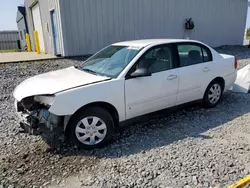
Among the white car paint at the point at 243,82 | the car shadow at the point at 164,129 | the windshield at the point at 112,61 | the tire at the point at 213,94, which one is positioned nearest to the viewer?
the car shadow at the point at 164,129

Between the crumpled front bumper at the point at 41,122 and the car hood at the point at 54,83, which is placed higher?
the car hood at the point at 54,83

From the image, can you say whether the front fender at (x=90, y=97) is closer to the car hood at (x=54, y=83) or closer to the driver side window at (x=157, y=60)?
the car hood at (x=54, y=83)

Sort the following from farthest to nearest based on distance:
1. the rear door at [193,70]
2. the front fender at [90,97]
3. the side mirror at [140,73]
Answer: the rear door at [193,70] < the side mirror at [140,73] < the front fender at [90,97]

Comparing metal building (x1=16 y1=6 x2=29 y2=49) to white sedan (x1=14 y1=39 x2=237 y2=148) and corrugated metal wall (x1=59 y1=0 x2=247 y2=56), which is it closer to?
corrugated metal wall (x1=59 y1=0 x2=247 y2=56)

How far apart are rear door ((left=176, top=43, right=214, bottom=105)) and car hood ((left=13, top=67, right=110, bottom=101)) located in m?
1.53

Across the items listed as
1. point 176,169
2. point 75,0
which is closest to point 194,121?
point 176,169

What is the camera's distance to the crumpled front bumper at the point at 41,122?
302 cm

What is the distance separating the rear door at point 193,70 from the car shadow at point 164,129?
14.8 inches

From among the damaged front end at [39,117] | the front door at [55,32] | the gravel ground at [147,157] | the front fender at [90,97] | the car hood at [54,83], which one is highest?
the front door at [55,32]

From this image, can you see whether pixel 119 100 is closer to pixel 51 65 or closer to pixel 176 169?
pixel 176 169

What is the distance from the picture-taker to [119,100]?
339 centimetres

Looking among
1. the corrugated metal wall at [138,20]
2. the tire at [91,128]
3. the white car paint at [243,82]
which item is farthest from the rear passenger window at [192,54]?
the corrugated metal wall at [138,20]

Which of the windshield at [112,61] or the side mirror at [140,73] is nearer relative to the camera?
the side mirror at [140,73]

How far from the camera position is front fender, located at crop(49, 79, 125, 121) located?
2.95m
